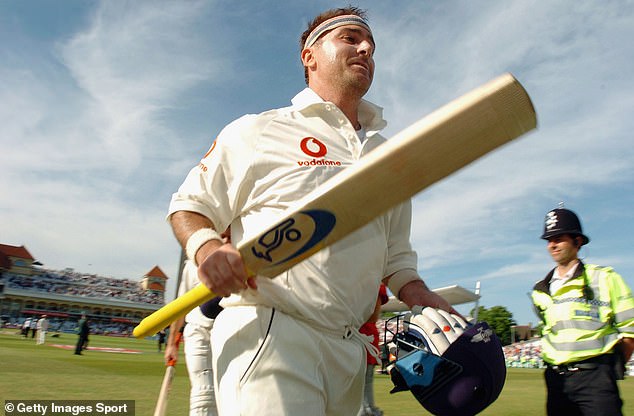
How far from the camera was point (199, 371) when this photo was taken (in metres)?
4.15

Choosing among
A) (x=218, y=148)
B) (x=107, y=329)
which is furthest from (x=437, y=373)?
(x=107, y=329)

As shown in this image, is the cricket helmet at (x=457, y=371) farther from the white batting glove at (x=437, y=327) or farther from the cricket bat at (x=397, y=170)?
the cricket bat at (x=397, y=170)

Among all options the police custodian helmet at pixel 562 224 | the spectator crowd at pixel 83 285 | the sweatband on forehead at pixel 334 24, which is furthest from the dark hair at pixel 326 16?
the spectator crowd at pixel 83 285

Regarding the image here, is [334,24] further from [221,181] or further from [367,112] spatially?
[221,181]

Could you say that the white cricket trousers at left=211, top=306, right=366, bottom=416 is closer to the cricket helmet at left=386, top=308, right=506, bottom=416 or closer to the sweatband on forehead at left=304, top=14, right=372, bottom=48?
the cricket helmet at left=386, top=308, right=506, bottom=416

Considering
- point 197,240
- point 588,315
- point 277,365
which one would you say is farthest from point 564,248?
point 197,240

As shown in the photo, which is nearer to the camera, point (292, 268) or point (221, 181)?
point (292, 268)

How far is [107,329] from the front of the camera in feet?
202

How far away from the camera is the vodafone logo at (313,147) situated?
1893 mm

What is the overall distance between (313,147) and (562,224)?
2.99 m

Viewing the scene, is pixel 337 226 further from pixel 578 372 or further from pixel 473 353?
pixel 578 372

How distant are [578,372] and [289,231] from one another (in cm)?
322

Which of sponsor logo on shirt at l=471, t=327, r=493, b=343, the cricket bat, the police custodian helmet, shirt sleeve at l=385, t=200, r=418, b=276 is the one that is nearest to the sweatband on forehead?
shirt sleeve at l=385, t=200, r=418, b=276

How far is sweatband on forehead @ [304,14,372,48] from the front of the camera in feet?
7.50
